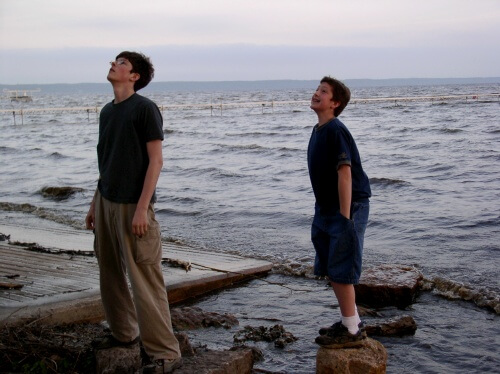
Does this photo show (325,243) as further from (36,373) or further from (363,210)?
(36,373)

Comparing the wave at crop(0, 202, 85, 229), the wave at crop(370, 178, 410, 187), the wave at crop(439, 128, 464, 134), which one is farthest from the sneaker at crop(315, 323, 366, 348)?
the wave at crop(439, 128, 464, 134)

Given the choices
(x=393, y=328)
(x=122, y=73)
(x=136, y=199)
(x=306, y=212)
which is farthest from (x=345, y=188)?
(x=306, y=212)

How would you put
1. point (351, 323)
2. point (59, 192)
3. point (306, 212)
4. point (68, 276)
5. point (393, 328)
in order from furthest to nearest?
point (59, 192) < point (306, 212) < point (68, 276) < point (393, 328) < point (351, 323)

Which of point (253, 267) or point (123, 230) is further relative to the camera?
point (253, 267)

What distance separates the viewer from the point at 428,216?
1259cm

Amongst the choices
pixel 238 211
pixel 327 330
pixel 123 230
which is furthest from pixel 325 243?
pixel 238 211

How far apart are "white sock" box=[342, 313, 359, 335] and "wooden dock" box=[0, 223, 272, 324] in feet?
6.55

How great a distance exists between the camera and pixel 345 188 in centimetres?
429

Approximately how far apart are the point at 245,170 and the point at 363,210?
1683 centimetres

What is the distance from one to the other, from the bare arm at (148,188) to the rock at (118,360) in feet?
2.77

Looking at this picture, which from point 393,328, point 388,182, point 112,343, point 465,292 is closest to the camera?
point 112,343

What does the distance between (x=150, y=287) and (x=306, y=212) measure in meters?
9.52

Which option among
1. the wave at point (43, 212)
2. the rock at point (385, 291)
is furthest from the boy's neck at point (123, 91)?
the wave at point (43, 212)

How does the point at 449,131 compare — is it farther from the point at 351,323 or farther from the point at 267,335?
the point at 351,323
